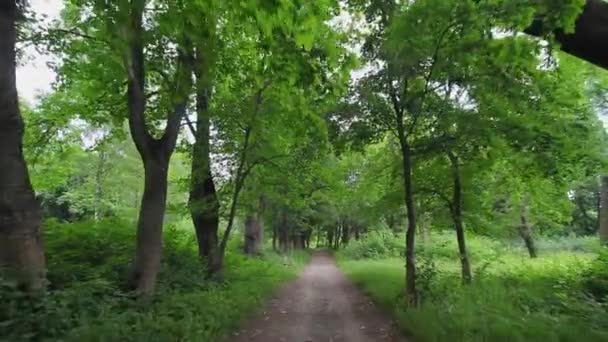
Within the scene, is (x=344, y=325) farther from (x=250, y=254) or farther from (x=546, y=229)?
(x=546, y=229)

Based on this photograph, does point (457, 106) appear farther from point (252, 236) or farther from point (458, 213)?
point (252, 236)

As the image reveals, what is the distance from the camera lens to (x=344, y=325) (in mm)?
9656

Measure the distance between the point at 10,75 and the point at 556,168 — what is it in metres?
10.3

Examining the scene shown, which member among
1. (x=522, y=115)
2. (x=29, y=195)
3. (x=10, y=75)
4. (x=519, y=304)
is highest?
(x=522, y=115)

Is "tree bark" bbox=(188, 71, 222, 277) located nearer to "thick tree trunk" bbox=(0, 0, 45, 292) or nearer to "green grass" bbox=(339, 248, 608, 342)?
"green grass" bbox=(339, 248, 608, 342)

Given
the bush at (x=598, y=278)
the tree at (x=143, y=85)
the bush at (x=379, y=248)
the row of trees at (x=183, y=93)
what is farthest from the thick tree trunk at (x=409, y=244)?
the bush at (x=379, y=248)

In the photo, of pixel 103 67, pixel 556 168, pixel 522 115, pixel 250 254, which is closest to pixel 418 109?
pixel 522 115

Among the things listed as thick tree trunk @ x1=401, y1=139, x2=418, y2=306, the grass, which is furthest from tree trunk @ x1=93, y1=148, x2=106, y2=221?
thick tree trunk @ x1=401, y1=139, x2=418, y2=306

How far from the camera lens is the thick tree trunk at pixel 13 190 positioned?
559cm

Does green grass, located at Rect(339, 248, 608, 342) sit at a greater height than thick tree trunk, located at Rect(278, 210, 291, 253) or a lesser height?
lesser

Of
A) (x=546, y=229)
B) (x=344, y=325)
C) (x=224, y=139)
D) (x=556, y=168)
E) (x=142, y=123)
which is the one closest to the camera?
(x=142, y=123)

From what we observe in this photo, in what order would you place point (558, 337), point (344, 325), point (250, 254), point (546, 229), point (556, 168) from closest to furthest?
point (558, 337)
point (344, 325)
point (556, 168)
point (250, 254)
point (546, 229)

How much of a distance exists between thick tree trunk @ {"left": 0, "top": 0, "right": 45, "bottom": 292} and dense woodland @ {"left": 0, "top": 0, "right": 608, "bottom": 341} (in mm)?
21

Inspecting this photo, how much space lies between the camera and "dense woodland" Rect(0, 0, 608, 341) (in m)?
5.64
